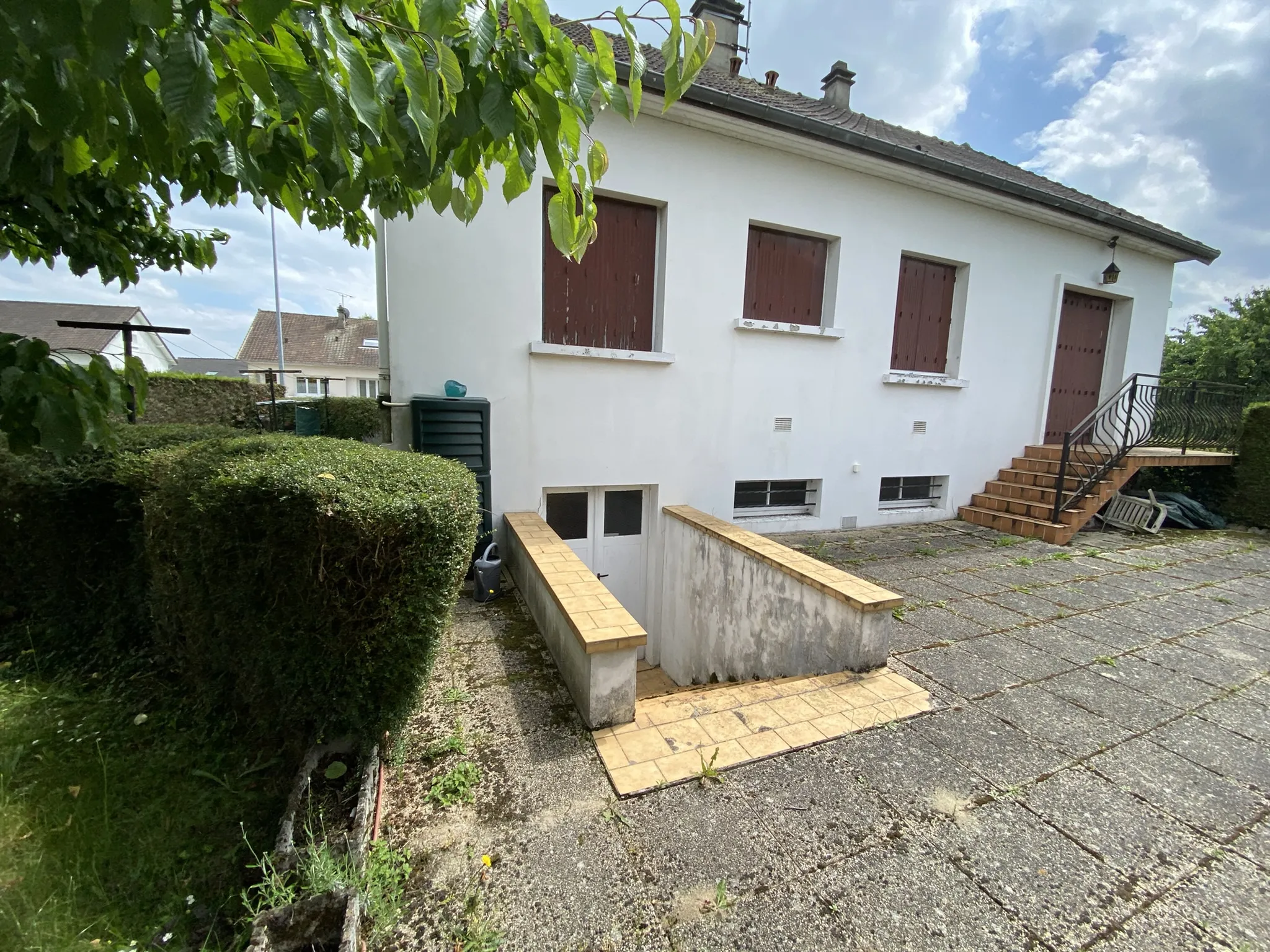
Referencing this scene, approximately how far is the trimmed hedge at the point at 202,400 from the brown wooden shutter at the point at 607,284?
24.8 ft

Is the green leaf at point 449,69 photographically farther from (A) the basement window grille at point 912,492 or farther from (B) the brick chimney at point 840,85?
(B) the brick chimney at point 840,85

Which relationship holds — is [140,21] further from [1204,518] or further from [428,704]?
[1204,518]

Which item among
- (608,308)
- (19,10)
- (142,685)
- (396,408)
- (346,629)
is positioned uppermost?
(608,308)

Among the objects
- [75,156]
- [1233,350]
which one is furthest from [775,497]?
[1233,350]

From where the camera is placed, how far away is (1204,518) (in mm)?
7637

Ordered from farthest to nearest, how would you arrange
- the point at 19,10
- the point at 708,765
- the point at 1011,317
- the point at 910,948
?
the point at 1011,317, the point at 708,765, the point at 910,948, the point at 19,10

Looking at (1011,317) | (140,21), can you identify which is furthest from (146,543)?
(1011,317)

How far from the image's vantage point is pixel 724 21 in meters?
7.39

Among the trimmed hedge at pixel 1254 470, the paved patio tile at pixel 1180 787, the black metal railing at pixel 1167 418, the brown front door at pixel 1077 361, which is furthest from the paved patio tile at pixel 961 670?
the trimmed hedge at pixel 1254 470

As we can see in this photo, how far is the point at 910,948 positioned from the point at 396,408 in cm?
488

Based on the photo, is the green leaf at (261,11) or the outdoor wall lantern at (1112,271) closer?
the green leaf at (261,11)

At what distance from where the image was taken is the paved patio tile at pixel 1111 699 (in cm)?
266

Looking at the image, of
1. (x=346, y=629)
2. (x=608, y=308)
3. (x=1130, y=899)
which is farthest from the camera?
(x=608, y=308)

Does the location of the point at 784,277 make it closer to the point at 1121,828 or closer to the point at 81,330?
the point at 1121,828
